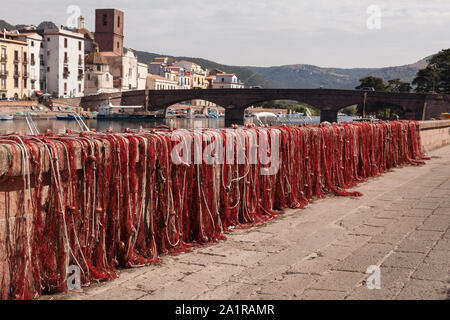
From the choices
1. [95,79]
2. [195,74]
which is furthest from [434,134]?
[195,74]

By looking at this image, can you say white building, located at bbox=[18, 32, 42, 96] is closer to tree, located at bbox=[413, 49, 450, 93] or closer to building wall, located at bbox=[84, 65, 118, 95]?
building wall, located at bbox=[84, 65, 118, 95]

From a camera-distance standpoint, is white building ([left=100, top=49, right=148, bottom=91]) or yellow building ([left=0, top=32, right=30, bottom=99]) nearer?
yellow building ([left=0, top=32, right=30, bottom=99])

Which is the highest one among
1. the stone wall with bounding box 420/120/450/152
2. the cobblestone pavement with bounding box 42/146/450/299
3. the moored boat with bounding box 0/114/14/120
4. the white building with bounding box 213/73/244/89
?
the white building with bounding box 213/73/244/89

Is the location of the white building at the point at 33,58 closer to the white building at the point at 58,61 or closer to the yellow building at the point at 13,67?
the yellow building at the point at 13,67

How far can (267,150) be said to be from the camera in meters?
6.78

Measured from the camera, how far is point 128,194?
4.68 meters

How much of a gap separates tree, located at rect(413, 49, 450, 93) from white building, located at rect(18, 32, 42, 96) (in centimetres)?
5094

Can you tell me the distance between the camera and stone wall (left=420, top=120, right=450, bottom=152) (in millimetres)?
15492

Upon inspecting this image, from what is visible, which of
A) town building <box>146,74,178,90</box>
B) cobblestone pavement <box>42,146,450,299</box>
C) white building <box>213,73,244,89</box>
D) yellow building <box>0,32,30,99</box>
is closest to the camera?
cobblestone pavement <box>42,146,450,299</box>

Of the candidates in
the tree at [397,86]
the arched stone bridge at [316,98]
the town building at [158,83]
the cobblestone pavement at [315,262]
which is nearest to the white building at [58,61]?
the arched stone bridge at [316,98]

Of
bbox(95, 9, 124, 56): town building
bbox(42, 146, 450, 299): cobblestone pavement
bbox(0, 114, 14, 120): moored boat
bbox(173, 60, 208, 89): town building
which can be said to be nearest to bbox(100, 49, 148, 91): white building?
bbox(95, 9, 124, 56): town building

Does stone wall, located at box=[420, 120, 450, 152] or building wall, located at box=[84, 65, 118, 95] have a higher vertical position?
building wall, located at box=[84, 65, 118, 95]

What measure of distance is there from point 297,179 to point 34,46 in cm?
6735

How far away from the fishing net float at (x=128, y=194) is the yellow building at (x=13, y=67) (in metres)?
59.2
